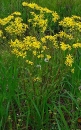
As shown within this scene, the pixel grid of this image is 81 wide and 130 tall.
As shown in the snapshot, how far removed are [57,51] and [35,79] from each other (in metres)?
0.54

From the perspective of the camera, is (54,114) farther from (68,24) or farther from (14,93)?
(68,24)

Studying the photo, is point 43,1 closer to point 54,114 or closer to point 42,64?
point 42,64

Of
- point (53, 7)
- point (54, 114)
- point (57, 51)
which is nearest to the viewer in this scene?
point (54, 114)

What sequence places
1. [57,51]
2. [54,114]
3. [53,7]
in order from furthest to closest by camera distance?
[53,7], [57,51], [54,114]

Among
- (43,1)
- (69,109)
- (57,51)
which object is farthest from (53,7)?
(69,109)

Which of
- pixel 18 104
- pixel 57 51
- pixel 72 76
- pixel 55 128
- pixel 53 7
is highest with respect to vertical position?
pixel 53 7

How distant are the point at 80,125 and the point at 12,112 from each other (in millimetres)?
627

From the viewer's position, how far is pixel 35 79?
3018 mm

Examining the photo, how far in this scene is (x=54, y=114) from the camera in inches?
118

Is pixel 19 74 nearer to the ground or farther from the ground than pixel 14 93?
farther from the ground

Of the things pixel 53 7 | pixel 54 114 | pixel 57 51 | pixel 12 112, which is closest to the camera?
pixel 54 114

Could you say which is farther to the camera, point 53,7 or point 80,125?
point 53,7

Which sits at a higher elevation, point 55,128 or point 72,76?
point 72,76

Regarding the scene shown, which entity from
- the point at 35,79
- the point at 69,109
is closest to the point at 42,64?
the point at 35,79
